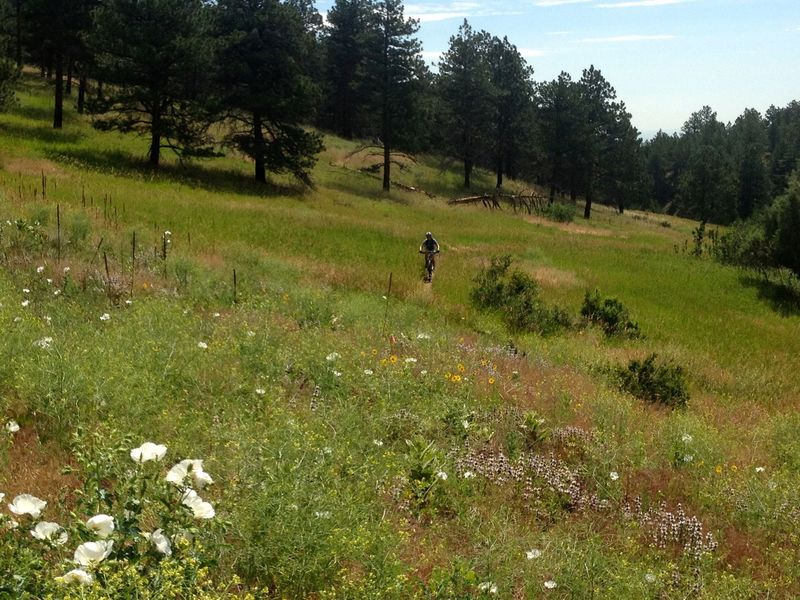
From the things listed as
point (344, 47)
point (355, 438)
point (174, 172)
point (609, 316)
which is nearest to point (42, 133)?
point (174, 172)

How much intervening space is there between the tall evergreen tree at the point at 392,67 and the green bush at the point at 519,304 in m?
24.5

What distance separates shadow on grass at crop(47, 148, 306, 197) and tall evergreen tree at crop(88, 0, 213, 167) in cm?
151

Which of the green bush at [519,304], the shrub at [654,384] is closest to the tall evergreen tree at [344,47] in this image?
the green bush at [519,304]

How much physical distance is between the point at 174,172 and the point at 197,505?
27057mm

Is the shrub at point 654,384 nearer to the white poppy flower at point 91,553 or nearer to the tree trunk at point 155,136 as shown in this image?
the white poppy flower at point 91,553

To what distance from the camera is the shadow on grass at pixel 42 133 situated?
26969mm

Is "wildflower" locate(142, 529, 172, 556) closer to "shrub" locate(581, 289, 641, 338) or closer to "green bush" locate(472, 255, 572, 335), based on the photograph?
"green bush" locate(472, 255, 572, 335)

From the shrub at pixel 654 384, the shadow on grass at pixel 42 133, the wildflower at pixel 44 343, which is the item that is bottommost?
the shrub at pixel 654 384

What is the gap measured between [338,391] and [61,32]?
29.8 metres

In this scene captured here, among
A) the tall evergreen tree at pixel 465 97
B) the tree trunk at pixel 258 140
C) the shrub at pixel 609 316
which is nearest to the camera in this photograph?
the shrub at pixel 609 316

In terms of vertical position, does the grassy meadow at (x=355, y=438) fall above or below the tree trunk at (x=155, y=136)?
below

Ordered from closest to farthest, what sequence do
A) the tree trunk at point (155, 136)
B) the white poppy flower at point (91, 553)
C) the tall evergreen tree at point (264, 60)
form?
the white poppy flower at point (91, 553), the tree trunk at point (155, 136), the tall evergreen tree at point (264, 60)

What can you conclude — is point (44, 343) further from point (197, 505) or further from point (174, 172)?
point (174, 172)

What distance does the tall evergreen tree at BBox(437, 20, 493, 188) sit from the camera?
4772 centimetres
